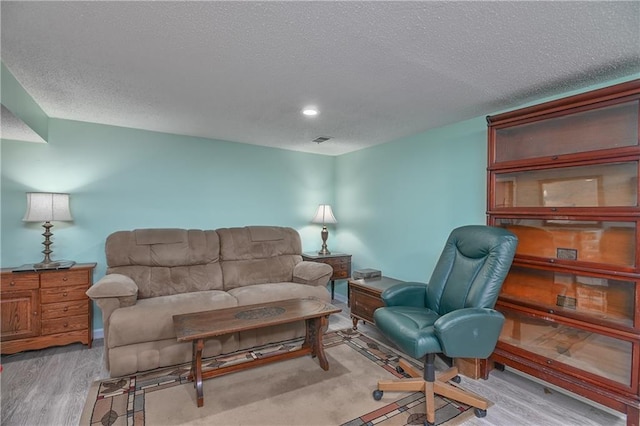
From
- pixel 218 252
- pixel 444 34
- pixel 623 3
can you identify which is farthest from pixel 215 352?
pixel 623 3

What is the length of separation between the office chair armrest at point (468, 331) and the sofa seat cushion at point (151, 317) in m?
1.95

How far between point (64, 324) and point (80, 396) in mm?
1035

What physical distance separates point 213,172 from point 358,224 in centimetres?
218

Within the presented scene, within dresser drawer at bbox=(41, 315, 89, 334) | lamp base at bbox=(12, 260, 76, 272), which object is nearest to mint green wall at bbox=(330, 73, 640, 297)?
dresser drawer at bbox=(41, 315, 89, 334)

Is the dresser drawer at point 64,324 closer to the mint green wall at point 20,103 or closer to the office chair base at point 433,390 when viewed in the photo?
the mint green wall at point 20,103

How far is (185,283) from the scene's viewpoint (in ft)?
10.8

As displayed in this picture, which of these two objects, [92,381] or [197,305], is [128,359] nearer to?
[92,381]

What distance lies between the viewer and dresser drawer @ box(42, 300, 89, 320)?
9.27 ft

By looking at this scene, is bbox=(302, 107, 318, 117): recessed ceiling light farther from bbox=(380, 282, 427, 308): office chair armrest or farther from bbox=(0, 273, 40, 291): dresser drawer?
bbox=(0, 273, 40, 291): dresser drawer

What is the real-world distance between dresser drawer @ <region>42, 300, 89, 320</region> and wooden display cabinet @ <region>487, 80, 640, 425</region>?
12.4 feet

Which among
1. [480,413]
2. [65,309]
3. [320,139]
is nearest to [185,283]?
[65,309]

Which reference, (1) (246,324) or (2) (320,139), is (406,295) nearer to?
(1) (246,324)

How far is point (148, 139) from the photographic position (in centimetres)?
362

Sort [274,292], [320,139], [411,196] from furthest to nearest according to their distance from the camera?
1. [320,139]
2. [411,196]
3. [274,292]
